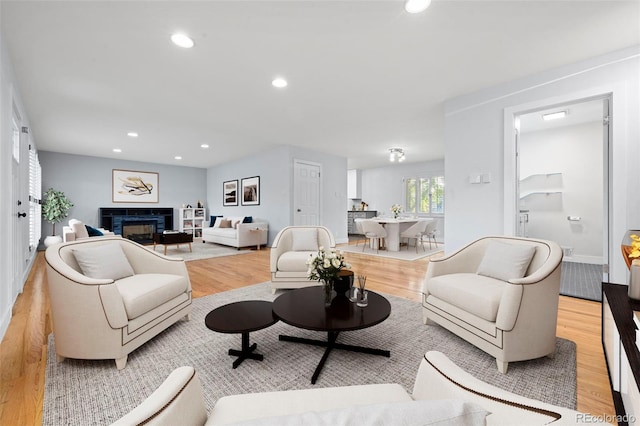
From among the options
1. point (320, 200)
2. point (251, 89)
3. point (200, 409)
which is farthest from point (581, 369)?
point (320, 200)

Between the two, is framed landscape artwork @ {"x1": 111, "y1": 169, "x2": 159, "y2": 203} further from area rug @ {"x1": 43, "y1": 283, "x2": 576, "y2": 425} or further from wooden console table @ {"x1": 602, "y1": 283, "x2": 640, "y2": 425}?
wooden console table @ {"x1": 602, "y1": 283, "x2": 640, "y2": 425}

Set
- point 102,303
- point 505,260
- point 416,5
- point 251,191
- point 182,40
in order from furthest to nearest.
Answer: point 251,191, point 182,40, point 505,260, point 416,5, point 102,303

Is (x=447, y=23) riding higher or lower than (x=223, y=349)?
higher

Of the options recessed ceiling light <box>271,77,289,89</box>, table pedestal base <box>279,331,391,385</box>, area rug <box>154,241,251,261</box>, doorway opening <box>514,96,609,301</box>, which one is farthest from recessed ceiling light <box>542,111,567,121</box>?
area rug <box>154,241,251,261</box>

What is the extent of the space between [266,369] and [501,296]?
1.63 m

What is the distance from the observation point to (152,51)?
8.75ft

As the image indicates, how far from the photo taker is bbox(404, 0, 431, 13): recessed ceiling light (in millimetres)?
2023

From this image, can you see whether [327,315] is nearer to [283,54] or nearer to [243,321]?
[243,321]

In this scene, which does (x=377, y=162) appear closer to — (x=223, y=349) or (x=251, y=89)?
(x=251, y=89)

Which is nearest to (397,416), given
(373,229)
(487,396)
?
(487,396)

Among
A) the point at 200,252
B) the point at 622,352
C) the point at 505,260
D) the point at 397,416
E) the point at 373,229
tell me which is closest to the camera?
the point at 397,416

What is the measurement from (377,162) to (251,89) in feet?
20.4

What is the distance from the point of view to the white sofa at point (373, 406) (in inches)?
18.4

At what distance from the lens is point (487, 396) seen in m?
0.66
